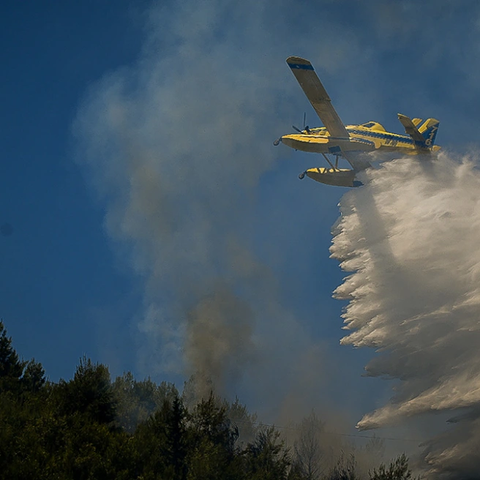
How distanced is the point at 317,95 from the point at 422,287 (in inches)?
597

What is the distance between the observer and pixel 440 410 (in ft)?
124

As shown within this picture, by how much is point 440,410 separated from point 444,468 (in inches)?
112

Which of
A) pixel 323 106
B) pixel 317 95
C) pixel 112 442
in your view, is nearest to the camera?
pixel 112 442

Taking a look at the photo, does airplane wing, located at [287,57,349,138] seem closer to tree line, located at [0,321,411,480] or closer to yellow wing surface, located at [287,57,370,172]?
yellow wing surface, located at [287,57,370,172]

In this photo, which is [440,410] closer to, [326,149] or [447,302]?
[447,302]

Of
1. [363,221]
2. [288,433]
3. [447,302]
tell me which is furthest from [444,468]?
[288,433]

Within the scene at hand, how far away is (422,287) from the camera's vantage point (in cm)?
4175

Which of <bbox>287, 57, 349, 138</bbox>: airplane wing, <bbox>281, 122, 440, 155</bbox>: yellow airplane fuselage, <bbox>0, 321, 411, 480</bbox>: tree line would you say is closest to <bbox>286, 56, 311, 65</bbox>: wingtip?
<bbox>287, 57, 349, 138</bbox>: airplane wing

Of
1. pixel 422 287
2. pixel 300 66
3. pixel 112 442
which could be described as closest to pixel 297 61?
pixel 300 66

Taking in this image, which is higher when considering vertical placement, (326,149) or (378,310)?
(326,149)

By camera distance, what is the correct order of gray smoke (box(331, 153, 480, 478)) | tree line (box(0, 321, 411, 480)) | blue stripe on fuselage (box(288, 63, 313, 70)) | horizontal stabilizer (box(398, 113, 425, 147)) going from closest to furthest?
tree line (box(0, 321, 411, 480)) < gray smoke (box(331, 153, 480, 478)) < horizontal stabilizer (box(398, 113, 425, 147)) < blue stripe on fuselage (box(288, 63, 313, 70))

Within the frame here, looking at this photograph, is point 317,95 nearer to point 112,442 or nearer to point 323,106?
point 323,106

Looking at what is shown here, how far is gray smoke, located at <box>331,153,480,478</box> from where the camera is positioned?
38125 millimetres

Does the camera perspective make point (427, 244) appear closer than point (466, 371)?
No
